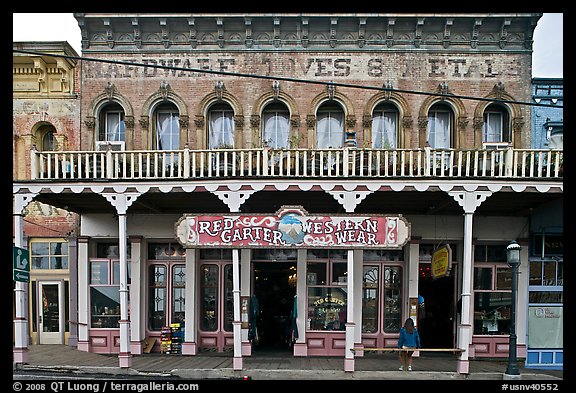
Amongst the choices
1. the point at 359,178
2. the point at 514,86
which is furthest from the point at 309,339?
the point at 514,86

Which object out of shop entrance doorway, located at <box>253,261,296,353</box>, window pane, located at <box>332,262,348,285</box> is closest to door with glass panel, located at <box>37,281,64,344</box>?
shop entrance doorway, located at <box>253,261,296,353</box>

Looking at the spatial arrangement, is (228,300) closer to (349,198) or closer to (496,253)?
(349,198)

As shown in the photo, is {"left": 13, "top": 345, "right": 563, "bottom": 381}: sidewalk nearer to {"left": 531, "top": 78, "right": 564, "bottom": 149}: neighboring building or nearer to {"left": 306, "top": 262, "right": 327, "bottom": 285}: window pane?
{"left": 306, "top": 262, "right": 327, "bottom": 285}: window pane

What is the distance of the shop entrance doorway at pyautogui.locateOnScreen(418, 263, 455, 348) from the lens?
1337cm

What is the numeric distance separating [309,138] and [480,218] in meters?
5.60

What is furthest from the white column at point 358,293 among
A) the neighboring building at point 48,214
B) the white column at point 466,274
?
the neighboring building at point 48,214

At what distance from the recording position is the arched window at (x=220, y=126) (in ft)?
44.7

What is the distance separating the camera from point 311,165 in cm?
1103

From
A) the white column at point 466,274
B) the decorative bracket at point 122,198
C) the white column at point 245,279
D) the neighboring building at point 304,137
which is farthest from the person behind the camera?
the neighboring building at point 304,137

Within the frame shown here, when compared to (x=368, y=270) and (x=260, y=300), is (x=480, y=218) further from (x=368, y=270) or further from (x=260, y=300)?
(x=260, y=300)

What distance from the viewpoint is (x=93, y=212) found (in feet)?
43.8

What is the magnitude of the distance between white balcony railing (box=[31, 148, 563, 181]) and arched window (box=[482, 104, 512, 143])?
1.97 metres

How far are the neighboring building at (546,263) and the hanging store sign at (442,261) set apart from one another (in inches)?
122

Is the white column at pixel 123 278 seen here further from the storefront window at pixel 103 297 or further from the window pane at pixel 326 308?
the window pane at pixel 326 308
